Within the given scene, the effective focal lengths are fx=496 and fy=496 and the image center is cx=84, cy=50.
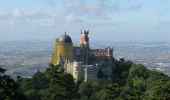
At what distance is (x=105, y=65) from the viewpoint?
60.6 meters

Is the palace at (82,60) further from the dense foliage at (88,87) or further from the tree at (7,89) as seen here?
the tree at (7,89)

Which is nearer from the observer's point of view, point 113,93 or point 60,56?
point 113,93

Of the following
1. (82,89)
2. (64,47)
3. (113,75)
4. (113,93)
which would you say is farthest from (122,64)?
Result: (113,93)

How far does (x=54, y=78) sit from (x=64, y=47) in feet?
77.5

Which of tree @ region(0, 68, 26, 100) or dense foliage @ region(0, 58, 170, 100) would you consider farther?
dense foliage @ region(0, 58, 170, 100)

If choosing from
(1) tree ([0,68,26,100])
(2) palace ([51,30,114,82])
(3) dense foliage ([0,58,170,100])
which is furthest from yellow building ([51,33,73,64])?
(1) tree ([0,68,26,100])

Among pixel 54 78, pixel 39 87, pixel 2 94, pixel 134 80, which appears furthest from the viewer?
pixel 134 80

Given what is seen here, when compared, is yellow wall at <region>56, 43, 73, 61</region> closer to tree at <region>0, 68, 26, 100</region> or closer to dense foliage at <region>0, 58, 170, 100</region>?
dense foliage at <region>0, 58, 170, 100</region>

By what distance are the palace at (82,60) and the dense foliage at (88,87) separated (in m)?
1.48

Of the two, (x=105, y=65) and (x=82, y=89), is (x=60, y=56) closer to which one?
(x=105, y=65)

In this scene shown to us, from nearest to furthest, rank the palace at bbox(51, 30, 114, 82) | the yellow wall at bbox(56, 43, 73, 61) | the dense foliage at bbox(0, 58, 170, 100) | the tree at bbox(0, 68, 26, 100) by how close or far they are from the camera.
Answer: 1. the tree at bbox(0, 68, 26, 100)
2. the dense foliage at bbox(0, 58, 170, 100)
3. the palace at bbox(51, 30, 114, 82)
4. the yellow wall at bbox(56, 43, 73, 61)

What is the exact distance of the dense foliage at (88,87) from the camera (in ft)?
67.2

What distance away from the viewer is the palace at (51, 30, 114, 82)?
57.9m

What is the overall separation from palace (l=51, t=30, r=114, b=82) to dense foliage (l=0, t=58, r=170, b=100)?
58.4 inches
